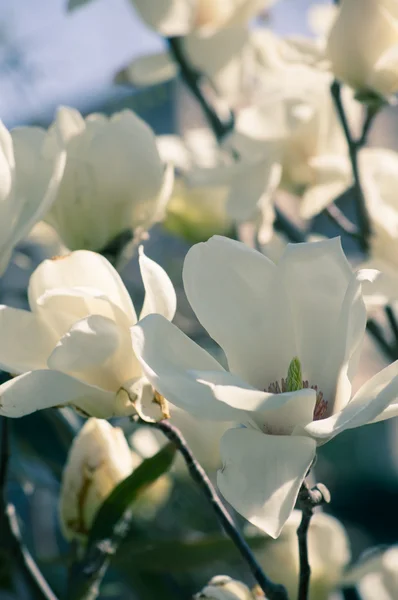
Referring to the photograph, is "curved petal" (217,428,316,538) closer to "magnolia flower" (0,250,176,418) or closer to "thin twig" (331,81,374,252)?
"magnolia flower" (0,250,176,418)

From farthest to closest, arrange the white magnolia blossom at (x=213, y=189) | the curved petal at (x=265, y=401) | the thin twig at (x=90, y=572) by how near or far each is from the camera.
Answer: the white magnolia blossom at (x=213, y=189), the thin twig at (x=90, y=572), the curved petal at (x=265, y=401)

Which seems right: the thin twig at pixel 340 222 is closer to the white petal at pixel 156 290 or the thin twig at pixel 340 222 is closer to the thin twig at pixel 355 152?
the thin twig at pixel 355 152

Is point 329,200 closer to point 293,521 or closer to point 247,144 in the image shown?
point 247,144

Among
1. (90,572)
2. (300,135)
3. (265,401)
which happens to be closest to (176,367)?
(265,401)

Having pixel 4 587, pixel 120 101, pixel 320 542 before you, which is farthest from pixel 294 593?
pixel 120 101

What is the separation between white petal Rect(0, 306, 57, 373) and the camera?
24 centimetres

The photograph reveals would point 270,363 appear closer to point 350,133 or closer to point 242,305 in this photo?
point 242,305

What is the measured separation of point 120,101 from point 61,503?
0.91 m

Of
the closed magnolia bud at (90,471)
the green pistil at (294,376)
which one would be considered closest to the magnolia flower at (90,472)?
the closed magnolia bud at (90,471)

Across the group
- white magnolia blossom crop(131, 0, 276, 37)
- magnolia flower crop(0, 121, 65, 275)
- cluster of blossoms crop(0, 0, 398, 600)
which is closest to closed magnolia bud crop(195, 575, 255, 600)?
cluster of blossoms crop(0, 0, 398, 600)

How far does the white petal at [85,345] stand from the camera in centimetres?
23

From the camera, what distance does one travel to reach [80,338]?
227 mm

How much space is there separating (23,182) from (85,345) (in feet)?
0.32

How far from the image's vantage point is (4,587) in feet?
1.42
